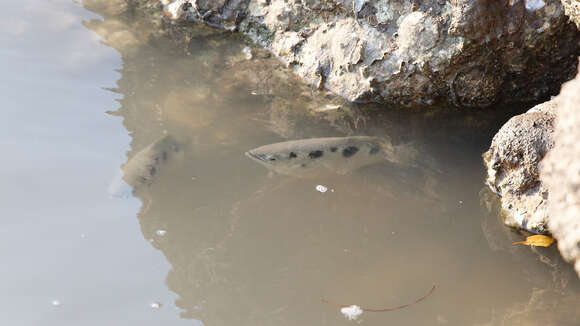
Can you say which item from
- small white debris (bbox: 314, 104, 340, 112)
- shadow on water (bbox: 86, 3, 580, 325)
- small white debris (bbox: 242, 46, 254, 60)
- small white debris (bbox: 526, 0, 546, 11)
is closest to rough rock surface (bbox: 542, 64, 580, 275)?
shadow on water (bbox: 86, 3, 580, 325)

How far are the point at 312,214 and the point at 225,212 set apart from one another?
25.4 inches

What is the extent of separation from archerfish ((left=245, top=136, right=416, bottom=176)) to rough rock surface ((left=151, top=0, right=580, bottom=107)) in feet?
2.61

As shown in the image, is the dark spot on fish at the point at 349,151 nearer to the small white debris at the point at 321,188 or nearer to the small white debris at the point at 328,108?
the small white debris at the point at 321,188

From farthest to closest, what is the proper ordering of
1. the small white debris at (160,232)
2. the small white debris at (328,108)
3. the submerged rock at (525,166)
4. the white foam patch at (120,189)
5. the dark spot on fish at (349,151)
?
the small white debris at (328,108) < the dark spot on fish at (349,151) < the white foam patch at (120,189) < the submerged rock at (525,166) < the small white debris at (160,232)

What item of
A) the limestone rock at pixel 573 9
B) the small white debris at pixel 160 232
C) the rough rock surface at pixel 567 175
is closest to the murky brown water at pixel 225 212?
the small white debris at pixel 160 232

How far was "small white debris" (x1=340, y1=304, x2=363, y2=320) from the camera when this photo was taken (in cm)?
302

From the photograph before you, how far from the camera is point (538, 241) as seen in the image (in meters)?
3.56

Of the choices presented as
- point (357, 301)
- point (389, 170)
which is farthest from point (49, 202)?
point (389, 170)

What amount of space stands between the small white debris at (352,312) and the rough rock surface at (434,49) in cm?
240

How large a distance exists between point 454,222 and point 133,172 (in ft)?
8.09

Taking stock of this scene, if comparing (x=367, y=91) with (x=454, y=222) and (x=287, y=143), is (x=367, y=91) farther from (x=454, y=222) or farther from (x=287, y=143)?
(x=454, y=222)

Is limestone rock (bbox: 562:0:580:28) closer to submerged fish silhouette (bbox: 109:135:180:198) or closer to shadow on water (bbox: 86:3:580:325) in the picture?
shadow on water (bbox: 86:3:580:325)

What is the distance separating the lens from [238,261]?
3.37m

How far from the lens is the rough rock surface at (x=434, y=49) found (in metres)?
4.39
